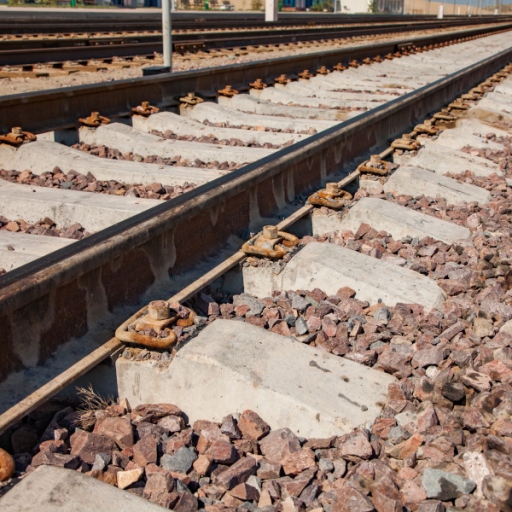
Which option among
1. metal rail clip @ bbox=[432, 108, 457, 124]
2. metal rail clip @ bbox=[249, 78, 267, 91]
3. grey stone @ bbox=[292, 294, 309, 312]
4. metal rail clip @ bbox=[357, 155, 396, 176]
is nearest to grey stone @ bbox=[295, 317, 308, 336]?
grey stone @ bbox=[292, 294, 309, 312]

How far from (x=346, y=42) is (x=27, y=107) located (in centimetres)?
1976

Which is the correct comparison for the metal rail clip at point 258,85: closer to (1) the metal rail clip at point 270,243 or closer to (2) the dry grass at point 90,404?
(1) the metal rail clip at point 270,243

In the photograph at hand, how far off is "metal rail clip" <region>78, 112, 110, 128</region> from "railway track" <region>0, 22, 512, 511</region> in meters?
1.04

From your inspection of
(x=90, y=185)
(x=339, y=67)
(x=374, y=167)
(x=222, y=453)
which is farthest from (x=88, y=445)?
(x=339, y=67)

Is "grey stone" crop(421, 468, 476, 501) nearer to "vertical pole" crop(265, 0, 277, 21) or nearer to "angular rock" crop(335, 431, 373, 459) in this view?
"angular rock" crop(335, 431, 373, 459)

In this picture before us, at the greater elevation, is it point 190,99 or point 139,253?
point 139,253

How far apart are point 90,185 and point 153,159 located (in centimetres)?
102

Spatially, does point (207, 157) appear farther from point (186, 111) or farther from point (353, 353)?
point (353, 353)

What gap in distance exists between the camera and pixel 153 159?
19.4 ft

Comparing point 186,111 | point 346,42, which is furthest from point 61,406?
point 346,42

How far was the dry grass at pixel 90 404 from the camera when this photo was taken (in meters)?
2.58

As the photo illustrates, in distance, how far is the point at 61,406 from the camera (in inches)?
105

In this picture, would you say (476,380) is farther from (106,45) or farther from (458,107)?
(106,45)

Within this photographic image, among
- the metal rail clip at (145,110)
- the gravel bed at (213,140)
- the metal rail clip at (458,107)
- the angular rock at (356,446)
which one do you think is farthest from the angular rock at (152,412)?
the metal rail clip at (458,107)
